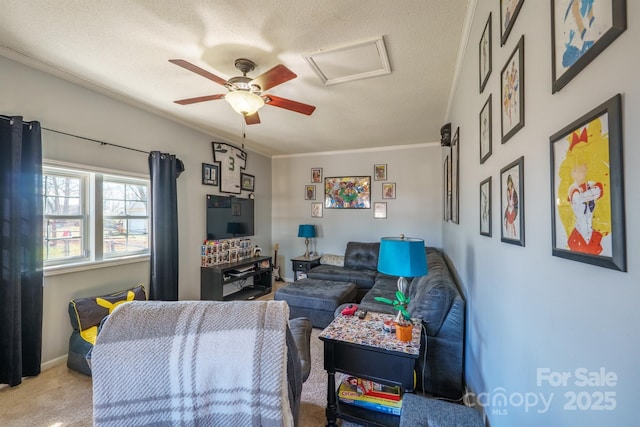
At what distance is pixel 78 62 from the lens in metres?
2.15

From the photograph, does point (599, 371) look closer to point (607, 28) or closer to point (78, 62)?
point (607, 28)

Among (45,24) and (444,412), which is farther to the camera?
(45,24)

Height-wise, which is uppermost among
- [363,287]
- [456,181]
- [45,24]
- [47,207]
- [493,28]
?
[45,24]

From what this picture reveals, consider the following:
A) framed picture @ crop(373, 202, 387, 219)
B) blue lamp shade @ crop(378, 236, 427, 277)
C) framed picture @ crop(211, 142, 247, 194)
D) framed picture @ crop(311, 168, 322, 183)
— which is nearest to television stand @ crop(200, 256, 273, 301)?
framed picture @ crop(211, 142, 247, 194)

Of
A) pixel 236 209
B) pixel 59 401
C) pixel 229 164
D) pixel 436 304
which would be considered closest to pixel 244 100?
pixel 436 304

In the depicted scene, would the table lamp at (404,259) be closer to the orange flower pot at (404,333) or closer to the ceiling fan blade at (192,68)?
the orange flower pot at (404,333)

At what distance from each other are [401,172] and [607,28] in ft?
14.1

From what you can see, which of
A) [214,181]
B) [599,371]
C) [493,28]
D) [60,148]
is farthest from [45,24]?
[599,371]

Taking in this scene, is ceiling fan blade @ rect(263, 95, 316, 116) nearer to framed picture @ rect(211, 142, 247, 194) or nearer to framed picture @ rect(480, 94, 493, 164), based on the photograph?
framed picture @ rect(480, 94, 493, 164)

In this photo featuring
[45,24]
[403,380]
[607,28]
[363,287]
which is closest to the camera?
[607,28]

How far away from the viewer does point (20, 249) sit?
80.0 inches

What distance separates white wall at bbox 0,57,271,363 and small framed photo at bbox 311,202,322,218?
2089 mm

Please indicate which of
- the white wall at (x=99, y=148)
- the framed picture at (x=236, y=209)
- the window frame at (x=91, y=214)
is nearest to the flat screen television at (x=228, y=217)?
the framed picture at (x=236, y=209)

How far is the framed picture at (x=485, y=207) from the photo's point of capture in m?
1.33
